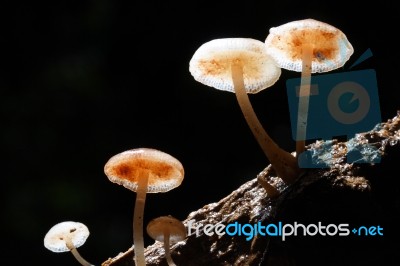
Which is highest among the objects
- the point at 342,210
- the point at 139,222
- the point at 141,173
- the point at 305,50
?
the point at 305,50

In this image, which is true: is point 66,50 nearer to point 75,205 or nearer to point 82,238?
point 75,205

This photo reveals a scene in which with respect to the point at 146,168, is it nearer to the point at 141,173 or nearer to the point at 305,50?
the point at 141,173

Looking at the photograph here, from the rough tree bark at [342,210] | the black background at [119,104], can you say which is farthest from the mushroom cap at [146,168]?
the black background at [119,104]

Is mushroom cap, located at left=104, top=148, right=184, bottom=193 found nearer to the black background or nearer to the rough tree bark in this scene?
the rough tree bark

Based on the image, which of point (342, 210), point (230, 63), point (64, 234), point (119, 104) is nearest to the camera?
point (342, 210)

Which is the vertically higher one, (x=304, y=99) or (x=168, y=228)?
(x=304, y=99)

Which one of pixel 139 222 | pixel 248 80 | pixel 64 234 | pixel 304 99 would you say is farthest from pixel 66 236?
pixel 304 99

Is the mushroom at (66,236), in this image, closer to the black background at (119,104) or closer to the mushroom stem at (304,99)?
the mushroom stem at (304,99)

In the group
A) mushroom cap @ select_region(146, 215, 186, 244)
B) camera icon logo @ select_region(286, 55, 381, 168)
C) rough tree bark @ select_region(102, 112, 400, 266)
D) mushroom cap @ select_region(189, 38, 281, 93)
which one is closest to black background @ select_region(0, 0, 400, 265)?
camera icon logo @ select_region(286, 55, 381, 168)
